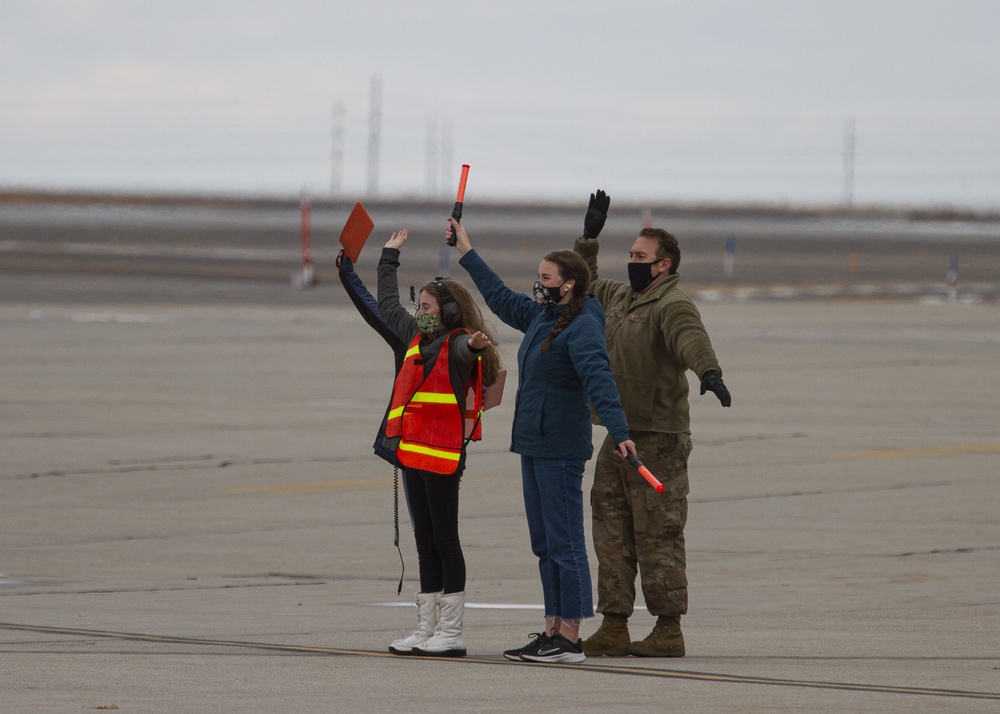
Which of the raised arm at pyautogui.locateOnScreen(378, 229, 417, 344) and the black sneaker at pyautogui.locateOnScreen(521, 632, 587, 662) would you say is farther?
the raised arm at pyautogui.locateOnScreen(378, 229, 417, 344)

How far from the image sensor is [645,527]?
24.2ft

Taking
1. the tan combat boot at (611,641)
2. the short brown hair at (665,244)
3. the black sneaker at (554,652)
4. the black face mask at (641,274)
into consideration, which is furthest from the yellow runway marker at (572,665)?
the short brown hair at (665,244)

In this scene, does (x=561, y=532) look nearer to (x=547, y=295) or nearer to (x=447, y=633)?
(x=447, y=633)

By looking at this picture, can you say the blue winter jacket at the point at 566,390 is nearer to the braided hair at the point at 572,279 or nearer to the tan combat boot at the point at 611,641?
the braided hair at the point at 572,279

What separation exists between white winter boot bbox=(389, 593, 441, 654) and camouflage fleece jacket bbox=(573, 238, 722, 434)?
1119 mm

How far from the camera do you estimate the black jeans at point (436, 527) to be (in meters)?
7.21

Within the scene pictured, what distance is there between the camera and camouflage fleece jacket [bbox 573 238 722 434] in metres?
7.36

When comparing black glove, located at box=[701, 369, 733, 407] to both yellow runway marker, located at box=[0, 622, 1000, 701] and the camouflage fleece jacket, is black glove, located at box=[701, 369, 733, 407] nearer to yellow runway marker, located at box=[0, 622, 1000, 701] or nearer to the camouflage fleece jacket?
the camouflage fleece jacket

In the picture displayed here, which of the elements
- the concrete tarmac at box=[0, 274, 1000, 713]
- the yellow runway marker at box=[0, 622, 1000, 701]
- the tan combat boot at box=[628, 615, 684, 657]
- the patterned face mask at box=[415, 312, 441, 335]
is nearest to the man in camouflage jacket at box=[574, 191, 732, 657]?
the tan combat boot at box=[628, 615, 684, 657]

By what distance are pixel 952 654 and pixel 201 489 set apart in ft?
21.6

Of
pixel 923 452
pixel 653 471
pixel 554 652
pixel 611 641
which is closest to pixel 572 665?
pixel 554 652

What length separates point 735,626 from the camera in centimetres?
808

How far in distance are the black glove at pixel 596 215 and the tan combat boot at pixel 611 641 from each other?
6.19 ft

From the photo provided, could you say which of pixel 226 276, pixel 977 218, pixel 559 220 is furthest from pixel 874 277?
pixel 977 218
